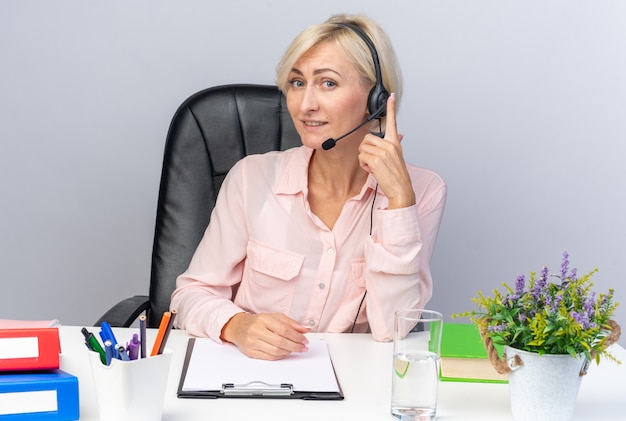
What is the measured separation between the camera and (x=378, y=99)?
181 cm

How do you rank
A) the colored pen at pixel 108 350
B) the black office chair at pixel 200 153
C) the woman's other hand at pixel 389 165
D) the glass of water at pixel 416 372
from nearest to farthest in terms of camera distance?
the colored pen at pixel 108 350 → the glass of water at pixel 416 372 → the woman's other hand at pixel 389 165 → the black office chair at pixel 200 153

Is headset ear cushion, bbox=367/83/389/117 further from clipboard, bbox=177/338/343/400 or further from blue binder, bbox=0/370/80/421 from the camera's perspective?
blue binder, bbox=0/370/80/421

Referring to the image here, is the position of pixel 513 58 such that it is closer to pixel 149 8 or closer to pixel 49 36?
pixel 149 8

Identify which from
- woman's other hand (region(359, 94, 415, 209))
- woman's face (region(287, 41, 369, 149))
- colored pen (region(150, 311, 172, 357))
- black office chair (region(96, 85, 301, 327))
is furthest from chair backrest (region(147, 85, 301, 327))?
colored pen (region(150, 311, 172, 357))

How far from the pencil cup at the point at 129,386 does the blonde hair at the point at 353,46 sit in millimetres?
927

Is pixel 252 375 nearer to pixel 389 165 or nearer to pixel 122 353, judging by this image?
pixel 122 353

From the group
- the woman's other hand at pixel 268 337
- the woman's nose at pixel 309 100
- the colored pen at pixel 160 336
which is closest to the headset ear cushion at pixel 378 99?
the woman's nose at pixel 309 100

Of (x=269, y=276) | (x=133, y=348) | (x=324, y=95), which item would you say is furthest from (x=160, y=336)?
(x=324, y=95)

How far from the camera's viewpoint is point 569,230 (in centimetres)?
257

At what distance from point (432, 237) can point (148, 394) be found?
939mm

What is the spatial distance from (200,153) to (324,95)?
414 mm

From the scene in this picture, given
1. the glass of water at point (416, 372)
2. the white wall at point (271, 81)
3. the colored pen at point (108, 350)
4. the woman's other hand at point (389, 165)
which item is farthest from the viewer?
the white wall at point (271, 81)

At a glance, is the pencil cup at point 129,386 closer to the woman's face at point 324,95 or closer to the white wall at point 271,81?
the woman's face at point 324,95

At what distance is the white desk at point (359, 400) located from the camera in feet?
3.82
